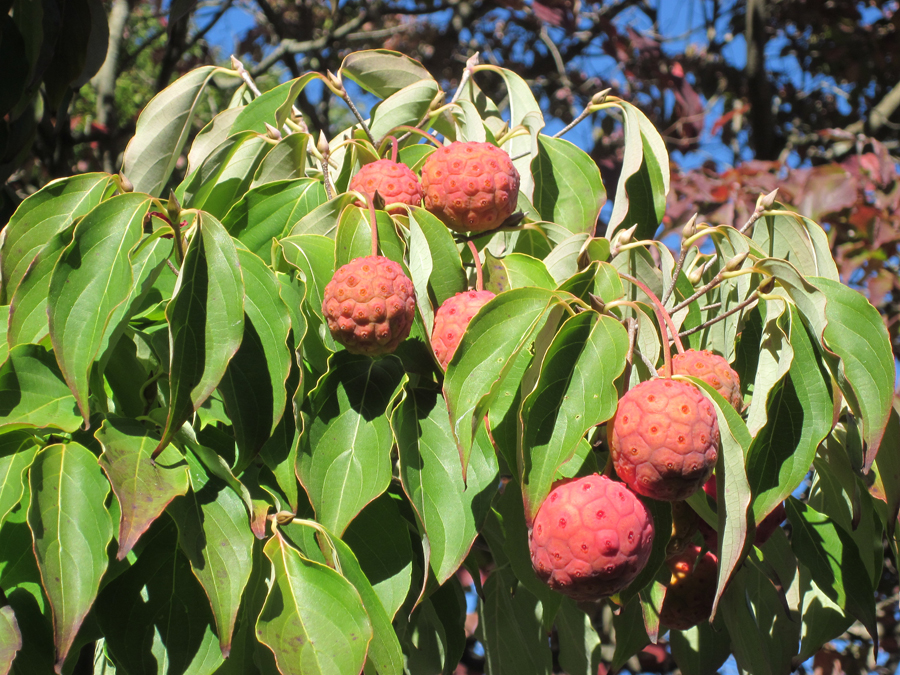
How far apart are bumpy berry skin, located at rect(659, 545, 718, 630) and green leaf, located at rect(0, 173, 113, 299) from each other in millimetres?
1204

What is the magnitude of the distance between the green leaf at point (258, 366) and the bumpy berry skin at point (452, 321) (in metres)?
0.22

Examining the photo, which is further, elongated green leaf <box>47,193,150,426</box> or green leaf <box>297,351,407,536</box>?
green leaf <box>297,351,407,536</box>

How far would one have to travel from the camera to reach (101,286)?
3.42ft

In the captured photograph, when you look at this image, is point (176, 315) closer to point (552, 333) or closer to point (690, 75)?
point (552, 333)

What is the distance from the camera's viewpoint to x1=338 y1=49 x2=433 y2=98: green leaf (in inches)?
69.6

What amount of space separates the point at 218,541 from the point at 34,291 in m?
0.43

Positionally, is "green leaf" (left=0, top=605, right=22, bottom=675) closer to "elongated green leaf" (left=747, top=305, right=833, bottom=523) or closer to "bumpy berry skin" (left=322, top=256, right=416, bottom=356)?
"bumpy berry skin" (left=322, top=256, right=416, bottom=356)

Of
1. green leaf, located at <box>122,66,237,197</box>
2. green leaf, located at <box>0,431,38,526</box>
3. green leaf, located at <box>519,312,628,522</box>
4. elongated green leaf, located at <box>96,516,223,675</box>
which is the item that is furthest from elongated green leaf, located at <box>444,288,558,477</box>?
green leaf, located at <box>122,66,237,197</box>

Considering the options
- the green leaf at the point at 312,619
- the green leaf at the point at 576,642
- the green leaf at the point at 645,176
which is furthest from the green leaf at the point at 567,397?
the green leaf at the point at 576,642

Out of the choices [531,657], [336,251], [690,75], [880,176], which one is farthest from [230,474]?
[690,75]

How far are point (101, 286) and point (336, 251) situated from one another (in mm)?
329

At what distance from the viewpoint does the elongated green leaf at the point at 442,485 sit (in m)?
1.11

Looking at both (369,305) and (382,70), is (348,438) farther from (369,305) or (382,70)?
(382,70)

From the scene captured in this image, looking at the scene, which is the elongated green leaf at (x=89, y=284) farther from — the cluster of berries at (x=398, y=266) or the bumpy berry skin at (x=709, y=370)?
the bumpy berry skin at (x=709, y=370)
